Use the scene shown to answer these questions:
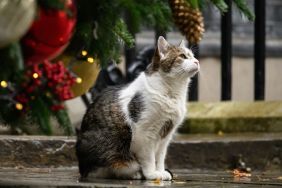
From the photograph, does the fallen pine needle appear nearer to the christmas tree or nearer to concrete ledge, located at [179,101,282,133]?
concrete ledge, located at [179,101,282,133]

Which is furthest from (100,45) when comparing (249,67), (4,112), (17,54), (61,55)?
(249,67)

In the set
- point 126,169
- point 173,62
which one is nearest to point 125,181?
point 126,169

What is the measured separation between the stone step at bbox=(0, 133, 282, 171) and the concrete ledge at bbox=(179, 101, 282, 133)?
326mm

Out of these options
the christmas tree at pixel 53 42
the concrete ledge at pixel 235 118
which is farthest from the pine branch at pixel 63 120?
the concrete ledge at pixel 235 118

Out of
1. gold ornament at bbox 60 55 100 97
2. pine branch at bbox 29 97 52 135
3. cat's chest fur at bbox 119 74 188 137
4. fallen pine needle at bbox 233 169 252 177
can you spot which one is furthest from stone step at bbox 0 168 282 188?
pine branch at bbox 29 97 52 135

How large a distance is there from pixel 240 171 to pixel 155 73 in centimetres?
95

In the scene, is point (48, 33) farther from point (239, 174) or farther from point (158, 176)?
point (239, 174)

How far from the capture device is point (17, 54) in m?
2.73

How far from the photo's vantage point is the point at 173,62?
477 centimetres

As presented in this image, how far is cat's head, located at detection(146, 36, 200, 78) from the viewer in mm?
4738

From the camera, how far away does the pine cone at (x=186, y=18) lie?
344cm

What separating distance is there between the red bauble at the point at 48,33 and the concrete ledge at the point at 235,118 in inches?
127

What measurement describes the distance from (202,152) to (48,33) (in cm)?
274

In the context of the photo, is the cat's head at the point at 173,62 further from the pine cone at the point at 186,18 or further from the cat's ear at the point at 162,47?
the pine cone at the point at 186,18
